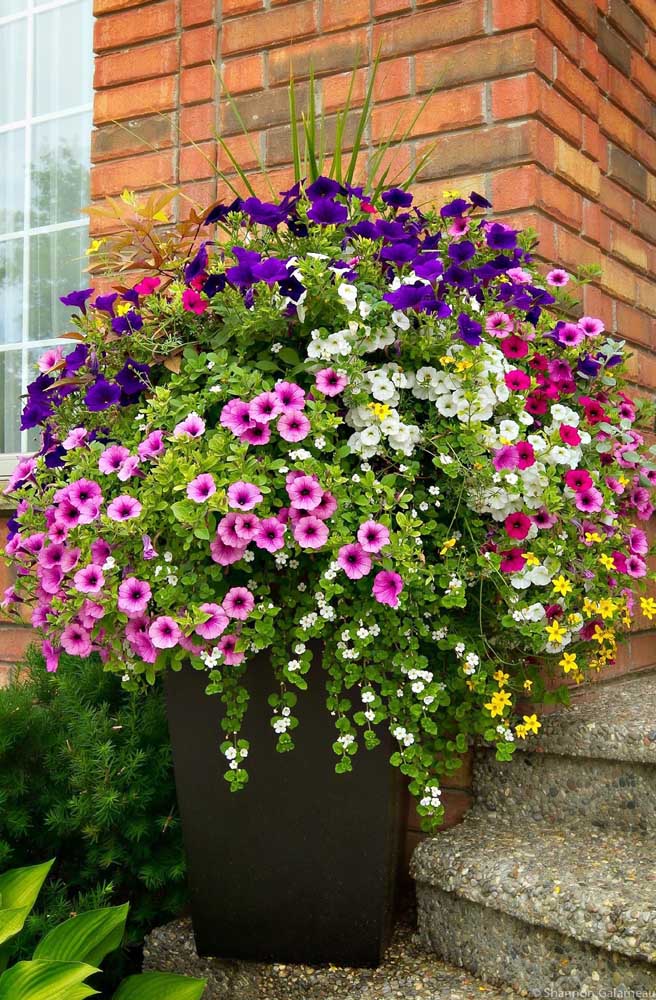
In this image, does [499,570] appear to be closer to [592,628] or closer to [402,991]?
[592,628]

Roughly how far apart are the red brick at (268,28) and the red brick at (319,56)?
0.03m

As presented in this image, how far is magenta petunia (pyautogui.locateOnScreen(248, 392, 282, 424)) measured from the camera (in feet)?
4.55

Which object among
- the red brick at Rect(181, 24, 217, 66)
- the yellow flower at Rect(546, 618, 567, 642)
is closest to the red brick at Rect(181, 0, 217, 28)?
the red brick at Rect(181, 24, 217, 66)

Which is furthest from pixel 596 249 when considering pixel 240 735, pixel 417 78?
pixel 240 735

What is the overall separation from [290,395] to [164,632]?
1.29 ft

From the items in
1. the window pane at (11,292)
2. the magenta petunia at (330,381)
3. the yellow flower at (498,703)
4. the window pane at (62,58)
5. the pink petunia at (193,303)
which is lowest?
the yellow flower at (498,703)

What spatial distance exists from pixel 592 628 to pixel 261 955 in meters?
0.79

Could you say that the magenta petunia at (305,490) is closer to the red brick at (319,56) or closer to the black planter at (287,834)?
the black planter at (287,834)

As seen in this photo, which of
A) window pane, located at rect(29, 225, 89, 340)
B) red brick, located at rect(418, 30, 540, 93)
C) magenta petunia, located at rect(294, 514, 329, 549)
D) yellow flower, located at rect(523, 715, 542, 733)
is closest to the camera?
magenta petunia, located at rect(294, 514, 329, 549)

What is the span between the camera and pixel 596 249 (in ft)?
7.13

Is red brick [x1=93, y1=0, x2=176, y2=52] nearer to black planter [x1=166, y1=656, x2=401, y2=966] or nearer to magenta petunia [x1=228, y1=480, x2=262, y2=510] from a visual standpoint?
magenta petunia [x1=228, y1=480, x2=262, y2=510]

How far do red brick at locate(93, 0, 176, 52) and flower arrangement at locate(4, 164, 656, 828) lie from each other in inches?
41.3

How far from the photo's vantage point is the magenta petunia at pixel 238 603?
1.38 metres

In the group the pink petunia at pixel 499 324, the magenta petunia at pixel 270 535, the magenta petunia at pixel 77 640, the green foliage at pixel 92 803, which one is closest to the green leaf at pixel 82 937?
the green foliage at pixel 92 803
